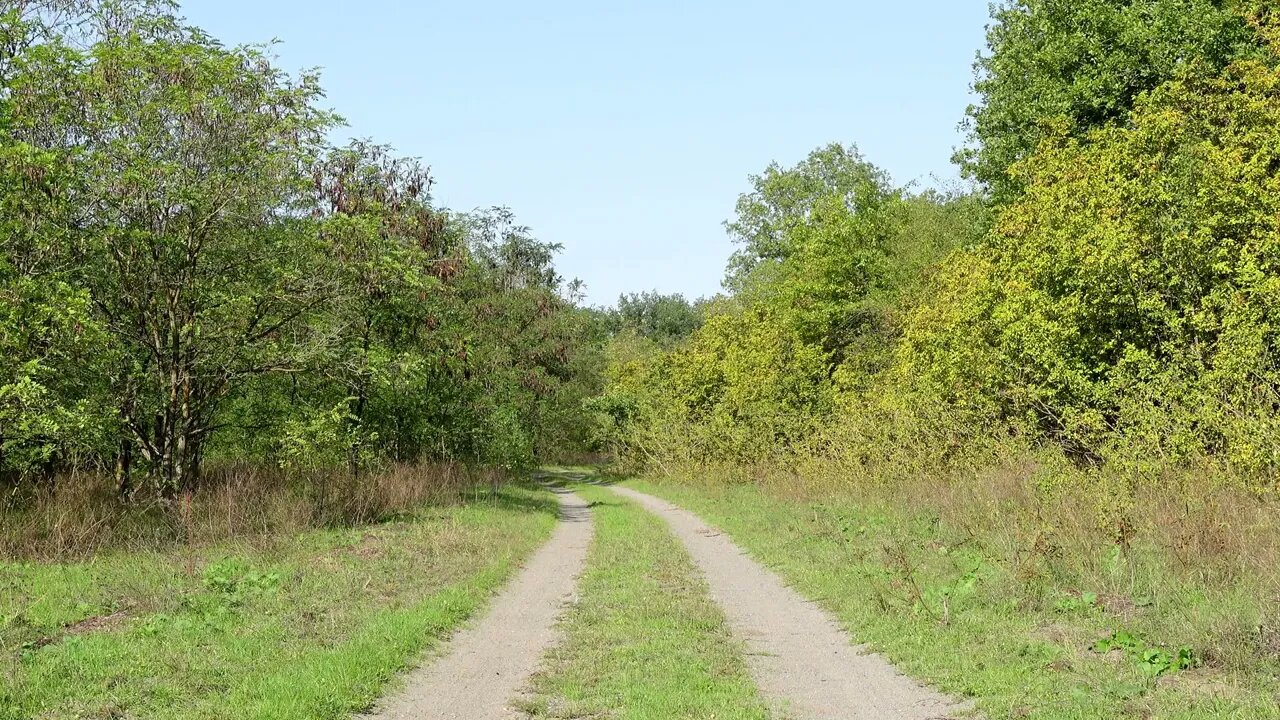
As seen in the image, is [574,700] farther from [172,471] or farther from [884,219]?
[884,219]

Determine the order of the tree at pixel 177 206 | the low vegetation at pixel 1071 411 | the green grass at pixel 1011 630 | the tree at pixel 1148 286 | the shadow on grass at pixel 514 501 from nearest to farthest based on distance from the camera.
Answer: the green grass at pixel 1011 630 → the low vegetation at pixel 1071 411 → the tree at pixel 1148 286 → the tree at pixel 177 206 → the shadow on grass at pixel 514 501

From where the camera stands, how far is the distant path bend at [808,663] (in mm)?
7840

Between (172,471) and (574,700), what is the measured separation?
14994 millimetres

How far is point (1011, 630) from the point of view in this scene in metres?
9.89

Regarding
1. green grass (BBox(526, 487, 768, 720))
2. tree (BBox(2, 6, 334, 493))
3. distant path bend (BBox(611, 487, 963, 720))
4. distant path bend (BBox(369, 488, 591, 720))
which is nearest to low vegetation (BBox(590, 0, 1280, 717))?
distant path bend (BBox(611, 487, 963, 720))

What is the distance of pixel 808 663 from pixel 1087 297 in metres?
14.2

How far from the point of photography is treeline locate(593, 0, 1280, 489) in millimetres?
15133

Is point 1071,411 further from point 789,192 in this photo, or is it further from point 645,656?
point 789,192

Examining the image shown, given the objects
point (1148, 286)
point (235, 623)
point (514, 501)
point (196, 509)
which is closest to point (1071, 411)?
point (1148, 286)

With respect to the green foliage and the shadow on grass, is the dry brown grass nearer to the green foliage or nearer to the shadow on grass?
the shadow on grass

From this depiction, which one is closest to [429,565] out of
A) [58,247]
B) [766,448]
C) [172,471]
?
[172,471]

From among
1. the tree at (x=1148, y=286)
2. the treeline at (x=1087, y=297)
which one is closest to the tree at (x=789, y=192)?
the treeline at (x=1087, y=297)

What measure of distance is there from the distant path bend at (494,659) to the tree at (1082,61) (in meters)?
19.5

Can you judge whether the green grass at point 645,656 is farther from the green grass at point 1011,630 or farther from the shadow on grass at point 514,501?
the shadow on grass at point 514,501
